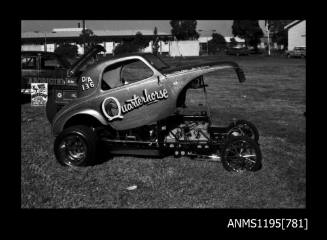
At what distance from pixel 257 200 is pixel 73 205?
8.34 ft

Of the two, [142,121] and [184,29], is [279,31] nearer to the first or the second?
[184,29]

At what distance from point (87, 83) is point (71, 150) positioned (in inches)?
48.7

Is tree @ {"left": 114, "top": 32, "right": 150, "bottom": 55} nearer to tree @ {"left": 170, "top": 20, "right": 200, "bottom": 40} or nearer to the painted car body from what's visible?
the painted car body

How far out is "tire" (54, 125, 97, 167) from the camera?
7258 mm

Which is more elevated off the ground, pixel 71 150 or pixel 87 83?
pixel 87 83

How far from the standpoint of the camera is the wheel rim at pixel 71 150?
7398 millimetres

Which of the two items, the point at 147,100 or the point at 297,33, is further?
the point at 297,33

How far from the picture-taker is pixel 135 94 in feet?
23.8

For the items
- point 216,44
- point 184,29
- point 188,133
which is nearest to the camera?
point 188,133

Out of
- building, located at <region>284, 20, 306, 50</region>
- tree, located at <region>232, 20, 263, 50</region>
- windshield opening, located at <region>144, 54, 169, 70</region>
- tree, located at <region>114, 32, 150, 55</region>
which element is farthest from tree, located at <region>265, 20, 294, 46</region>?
windshield opening, located at <region>144, 54, 169, 70</region>

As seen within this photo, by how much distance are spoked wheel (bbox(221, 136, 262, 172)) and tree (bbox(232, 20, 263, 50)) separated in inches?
2858

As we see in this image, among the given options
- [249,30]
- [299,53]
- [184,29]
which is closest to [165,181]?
[299,53]

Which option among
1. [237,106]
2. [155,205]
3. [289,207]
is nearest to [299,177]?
[289,207]

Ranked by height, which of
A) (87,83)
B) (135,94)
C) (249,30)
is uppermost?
(249,30)
